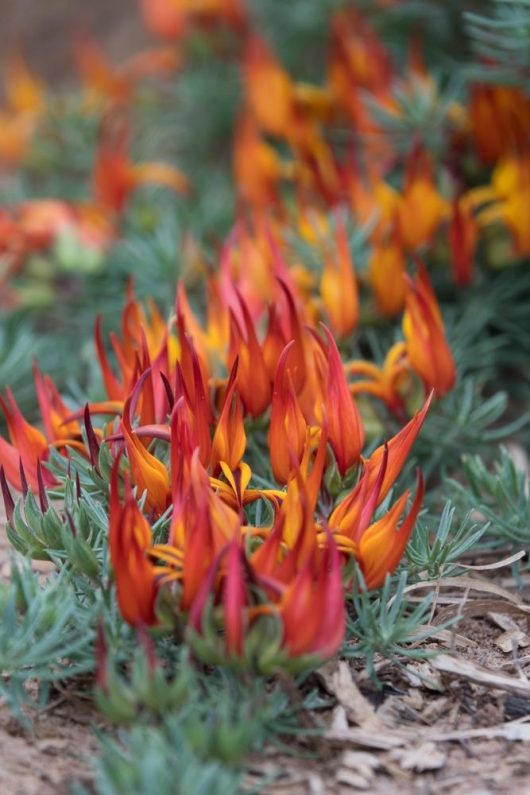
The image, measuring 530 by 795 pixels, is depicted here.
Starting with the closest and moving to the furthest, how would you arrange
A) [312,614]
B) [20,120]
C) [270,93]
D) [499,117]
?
[312,614]
[499,117]
[270,93]
[20,120]

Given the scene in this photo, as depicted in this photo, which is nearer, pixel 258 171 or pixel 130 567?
pixel 130 567

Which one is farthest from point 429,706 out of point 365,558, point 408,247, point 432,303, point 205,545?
point 408,247

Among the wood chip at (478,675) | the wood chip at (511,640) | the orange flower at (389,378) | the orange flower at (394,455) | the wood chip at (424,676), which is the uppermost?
the orange flower at (394,455)

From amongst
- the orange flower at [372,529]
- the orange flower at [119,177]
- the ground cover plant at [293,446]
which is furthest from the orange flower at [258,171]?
the orange flower at [372,529]

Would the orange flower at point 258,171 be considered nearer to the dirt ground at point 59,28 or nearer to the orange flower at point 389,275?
the orange flower at point 389,275

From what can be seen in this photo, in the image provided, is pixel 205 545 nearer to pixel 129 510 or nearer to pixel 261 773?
pixel 129 510

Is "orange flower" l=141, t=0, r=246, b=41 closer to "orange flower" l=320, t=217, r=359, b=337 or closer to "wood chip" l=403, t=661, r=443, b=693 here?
"orange flower" l=320, t=217, r=359, b=337

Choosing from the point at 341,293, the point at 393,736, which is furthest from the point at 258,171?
the point at 393,736

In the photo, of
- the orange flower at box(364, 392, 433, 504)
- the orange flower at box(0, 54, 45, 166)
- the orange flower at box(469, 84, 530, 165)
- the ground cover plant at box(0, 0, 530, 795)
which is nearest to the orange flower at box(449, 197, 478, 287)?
the ground cover plant at box(0, 0, 530, 795)

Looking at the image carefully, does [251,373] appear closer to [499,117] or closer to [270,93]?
[499,117]
